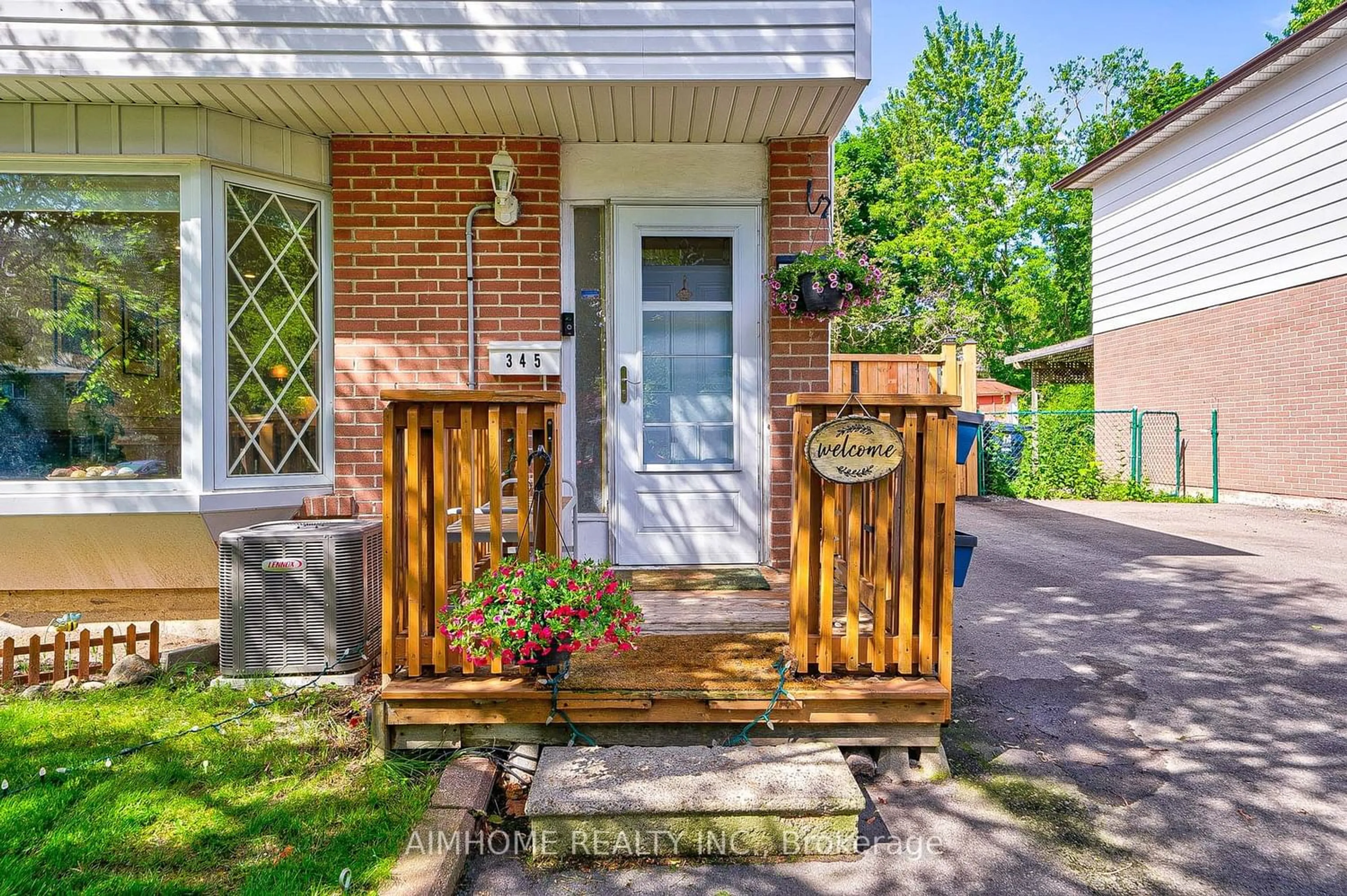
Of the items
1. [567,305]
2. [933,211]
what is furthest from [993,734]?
[933,211]

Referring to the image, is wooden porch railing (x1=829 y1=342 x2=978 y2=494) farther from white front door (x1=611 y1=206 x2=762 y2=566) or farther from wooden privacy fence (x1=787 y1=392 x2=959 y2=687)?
wooden privacy fence (x1=787 y1=392 x2=959 y2=687)

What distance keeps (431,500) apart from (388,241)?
212 cm

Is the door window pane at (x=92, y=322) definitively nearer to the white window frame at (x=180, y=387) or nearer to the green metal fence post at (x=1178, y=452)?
the white window frame at (x=180, y=387)

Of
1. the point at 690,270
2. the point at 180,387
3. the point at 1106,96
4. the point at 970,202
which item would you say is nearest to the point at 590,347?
the point at 690,270

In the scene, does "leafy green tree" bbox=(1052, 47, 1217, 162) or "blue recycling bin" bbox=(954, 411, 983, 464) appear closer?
"blue recycling bin" bbox=(954, 411, 983, 464)

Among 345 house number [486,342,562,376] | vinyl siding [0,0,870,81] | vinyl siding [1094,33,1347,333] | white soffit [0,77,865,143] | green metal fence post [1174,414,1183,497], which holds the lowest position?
green metal fence post [1174,414,1183,497]

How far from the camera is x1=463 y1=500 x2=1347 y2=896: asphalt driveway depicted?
2.01 meters

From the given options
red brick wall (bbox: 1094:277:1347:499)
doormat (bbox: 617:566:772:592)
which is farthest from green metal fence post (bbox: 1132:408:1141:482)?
doormat (bbox: 617:566:772:592)

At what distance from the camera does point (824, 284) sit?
3.84 metres

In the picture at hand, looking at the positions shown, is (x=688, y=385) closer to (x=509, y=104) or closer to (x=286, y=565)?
(x=509, y=104)

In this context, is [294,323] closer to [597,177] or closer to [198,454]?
[198,454]

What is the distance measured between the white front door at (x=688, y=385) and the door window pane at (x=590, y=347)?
9 centimetres

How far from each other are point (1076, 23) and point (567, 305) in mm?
27001

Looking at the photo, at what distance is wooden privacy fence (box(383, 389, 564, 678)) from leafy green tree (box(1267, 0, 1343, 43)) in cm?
2037
